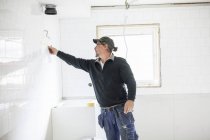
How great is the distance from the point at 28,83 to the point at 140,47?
78.1 inches

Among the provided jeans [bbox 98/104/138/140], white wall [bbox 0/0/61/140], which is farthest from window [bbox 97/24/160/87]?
jeans [bbox 98/104/138/140]

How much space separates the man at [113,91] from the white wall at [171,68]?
1046mm

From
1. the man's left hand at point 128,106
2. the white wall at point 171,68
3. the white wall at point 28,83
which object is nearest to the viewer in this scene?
the white wall at point 28,83

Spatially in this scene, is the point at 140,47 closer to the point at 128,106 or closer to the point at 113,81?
the point at 113,81

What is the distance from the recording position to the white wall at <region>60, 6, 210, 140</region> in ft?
11.7

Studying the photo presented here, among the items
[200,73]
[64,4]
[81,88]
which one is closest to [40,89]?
[64,4]

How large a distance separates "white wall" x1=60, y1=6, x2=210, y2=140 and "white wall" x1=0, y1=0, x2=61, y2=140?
53 cm

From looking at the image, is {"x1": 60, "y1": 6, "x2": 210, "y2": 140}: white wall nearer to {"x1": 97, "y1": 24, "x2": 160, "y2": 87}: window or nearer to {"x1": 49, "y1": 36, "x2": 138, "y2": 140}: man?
{"x1": 97, "y1": 24, "x2": 160, "y2": 87}: window

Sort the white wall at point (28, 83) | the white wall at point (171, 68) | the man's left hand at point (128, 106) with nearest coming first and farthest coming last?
1. the white wall at point (28, 83)
2. the man's left hand at point (128, 106)
3. the white wall at point (171, 68)

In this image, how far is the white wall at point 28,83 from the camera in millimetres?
1691

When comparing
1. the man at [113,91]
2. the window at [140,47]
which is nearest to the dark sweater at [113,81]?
the man at [113,91]

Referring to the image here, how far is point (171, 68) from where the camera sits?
3650mm

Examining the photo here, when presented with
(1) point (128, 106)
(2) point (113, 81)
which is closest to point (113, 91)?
(2) point (113, 81)

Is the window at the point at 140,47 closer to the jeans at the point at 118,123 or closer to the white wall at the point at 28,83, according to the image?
the white wall at the point at 28,83
